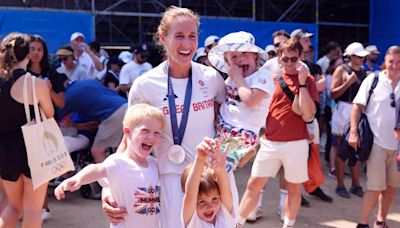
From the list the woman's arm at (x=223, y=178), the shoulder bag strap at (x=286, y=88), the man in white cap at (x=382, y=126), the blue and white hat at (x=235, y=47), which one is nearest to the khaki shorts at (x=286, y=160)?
the shoulder bag strap at (x=286, y=88)

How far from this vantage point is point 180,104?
2.21 meters

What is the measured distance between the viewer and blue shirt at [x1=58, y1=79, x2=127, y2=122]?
498 cm

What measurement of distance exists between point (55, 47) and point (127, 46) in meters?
3.12

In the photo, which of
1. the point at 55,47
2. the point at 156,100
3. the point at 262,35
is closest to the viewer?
the point at 156,100

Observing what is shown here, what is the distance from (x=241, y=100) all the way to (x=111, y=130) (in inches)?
118

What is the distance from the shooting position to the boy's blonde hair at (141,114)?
213cm

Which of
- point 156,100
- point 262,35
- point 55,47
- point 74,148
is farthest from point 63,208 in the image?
point 262,35

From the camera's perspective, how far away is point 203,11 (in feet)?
38.3

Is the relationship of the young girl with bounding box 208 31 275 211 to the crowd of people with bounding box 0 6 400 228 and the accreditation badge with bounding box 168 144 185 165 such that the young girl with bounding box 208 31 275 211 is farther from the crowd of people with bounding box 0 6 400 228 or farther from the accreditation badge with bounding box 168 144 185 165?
the accreditation badge with bounding box 168 144 185 165

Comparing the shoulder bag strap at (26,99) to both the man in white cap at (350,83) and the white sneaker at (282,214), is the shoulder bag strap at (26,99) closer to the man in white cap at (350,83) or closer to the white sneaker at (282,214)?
the white sneaker at (282,214)

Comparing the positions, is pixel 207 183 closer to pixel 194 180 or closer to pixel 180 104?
pixel 194 180

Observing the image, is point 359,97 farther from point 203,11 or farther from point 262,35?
point 203,11

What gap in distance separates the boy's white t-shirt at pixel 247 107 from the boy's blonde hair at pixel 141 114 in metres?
0.36

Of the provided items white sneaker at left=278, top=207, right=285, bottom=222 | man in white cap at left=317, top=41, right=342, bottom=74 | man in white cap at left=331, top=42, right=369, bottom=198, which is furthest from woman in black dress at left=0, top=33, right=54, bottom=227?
man in white cap at left=317, top=41, right=342, bottom=74
